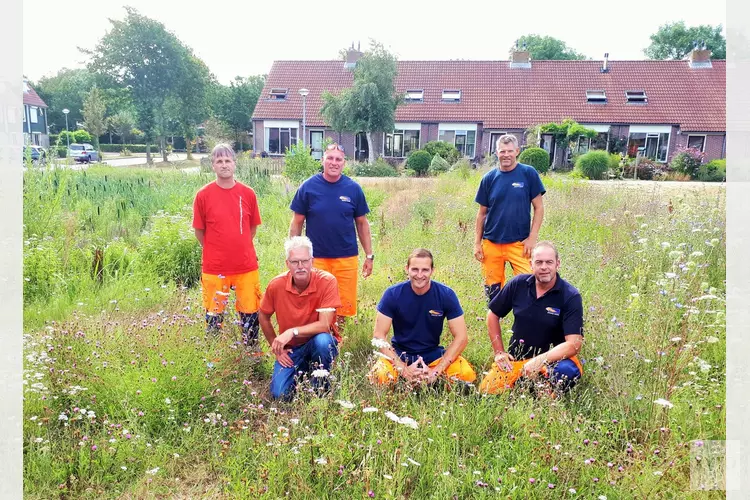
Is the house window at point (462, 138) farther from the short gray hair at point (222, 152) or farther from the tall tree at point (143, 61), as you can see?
the tall tree at point (143, 61)

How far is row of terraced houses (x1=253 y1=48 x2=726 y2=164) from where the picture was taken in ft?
97.7

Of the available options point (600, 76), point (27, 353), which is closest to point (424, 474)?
point (27, 353)

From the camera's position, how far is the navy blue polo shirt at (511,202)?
16.5 ft

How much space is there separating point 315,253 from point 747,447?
3399 millimetres

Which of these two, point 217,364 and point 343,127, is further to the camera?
point 343,127

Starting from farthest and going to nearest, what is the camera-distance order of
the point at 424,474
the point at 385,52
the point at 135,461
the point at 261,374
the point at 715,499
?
the point at 385,52, the point at 261,374, the point at 135,461, the point at 424,474, the point at 715,499

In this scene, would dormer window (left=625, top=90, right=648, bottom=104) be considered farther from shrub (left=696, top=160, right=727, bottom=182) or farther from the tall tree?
the tall tree

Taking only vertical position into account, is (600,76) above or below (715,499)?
above

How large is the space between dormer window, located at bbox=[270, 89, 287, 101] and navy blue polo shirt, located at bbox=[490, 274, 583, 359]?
105 ft

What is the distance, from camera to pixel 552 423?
311 centimetres

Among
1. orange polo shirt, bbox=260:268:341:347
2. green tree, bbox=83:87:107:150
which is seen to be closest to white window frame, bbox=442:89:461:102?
green tree, bbox=83:87:107:150

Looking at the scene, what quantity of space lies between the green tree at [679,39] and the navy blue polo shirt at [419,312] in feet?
213

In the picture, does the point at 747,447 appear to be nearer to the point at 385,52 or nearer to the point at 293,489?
the point at 293,489

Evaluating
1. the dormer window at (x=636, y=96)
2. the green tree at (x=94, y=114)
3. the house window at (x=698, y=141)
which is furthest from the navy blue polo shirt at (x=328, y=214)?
the green tree at (x=94, y=114)
